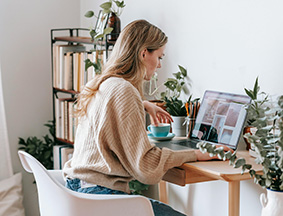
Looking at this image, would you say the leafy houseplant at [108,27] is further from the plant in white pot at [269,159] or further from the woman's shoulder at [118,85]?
the plant in white pot at [269,159]

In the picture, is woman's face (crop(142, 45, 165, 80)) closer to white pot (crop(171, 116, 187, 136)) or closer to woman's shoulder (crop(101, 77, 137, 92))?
woman's shoulder (crop(101, 77, 137, 92))

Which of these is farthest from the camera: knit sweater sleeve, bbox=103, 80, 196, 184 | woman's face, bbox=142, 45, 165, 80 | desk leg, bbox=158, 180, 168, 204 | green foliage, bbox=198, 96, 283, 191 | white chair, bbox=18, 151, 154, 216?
desk leg, bbox=158, 180, 168, 204

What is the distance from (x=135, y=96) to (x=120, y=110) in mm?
82

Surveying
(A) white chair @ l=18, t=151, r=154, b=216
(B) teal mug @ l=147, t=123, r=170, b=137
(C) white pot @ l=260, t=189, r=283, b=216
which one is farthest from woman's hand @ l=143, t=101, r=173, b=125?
(C) white pot @ l=260, t=189, r=283, b=216

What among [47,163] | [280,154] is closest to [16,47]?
[47,163]

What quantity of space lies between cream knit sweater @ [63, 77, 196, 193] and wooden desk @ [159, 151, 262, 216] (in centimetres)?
5

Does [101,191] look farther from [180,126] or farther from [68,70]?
[68,70]

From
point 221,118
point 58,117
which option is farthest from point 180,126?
point 58,117

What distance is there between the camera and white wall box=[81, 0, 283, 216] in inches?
81.3

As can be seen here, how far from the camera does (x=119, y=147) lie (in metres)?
1.82

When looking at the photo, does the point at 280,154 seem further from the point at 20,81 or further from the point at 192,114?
the point at 20,81

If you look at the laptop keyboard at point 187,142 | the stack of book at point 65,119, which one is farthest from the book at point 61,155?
the laptop keyboard at point 187,142

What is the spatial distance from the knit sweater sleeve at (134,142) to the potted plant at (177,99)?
22.8 inches

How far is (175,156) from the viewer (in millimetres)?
1847
